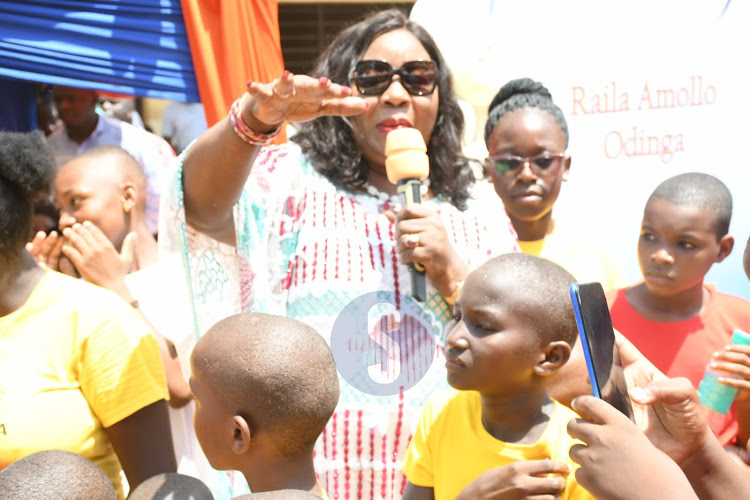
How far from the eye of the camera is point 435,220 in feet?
8.34

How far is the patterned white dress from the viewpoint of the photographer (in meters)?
2.56

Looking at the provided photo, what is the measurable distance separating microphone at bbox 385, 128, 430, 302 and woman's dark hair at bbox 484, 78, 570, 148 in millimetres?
1243

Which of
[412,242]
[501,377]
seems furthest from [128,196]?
[501,377]

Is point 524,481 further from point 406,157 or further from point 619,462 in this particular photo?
point 406,157

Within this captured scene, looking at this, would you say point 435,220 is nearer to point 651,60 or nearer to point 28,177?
point 28,177

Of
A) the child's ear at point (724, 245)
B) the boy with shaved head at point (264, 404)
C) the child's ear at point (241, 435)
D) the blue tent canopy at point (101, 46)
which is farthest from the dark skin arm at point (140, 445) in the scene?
the child's ear at point (724, 245)

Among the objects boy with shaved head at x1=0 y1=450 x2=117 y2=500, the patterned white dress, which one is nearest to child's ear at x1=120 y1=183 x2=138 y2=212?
the patterned white dress

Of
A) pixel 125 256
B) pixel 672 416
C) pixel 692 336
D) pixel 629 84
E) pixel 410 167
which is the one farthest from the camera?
pixel 629 84

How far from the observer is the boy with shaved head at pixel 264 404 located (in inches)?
82.2

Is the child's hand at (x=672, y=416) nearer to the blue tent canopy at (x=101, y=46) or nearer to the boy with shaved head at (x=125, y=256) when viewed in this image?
the boy with shaved head at (x=125, y=256)

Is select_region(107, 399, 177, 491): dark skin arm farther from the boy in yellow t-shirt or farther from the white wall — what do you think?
the white wall

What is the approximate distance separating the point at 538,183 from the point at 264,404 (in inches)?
70.0

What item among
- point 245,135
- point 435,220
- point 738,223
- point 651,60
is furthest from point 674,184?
point 245,135

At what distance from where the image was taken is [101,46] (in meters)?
3.94
